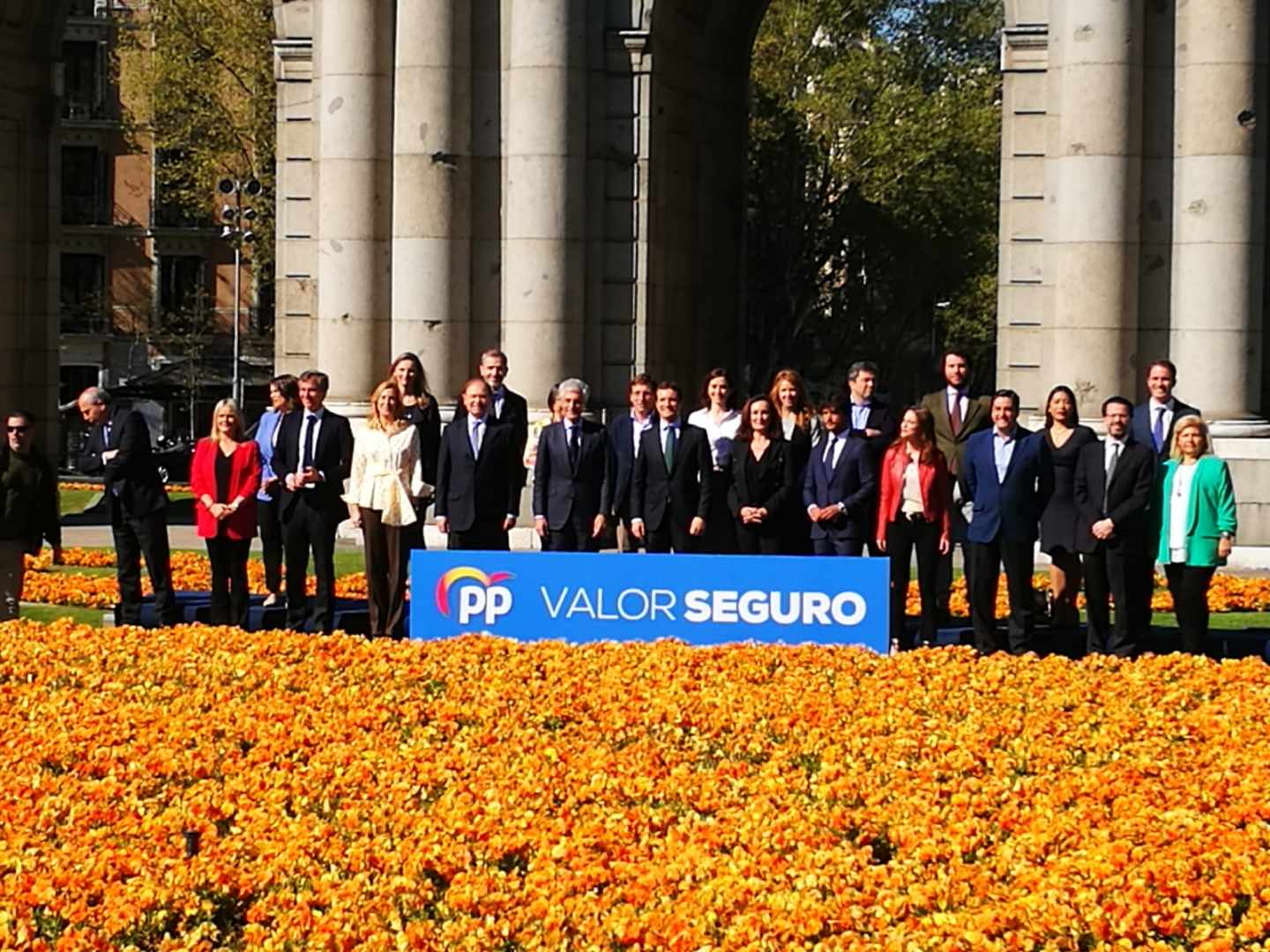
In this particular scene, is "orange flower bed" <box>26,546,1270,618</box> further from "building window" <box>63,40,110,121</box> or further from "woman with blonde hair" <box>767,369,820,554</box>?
"building window" <box>63,40,110,121</box>

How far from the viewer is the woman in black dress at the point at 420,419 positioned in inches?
743

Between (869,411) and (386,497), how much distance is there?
154 inches

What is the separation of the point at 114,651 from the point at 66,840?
5.40m

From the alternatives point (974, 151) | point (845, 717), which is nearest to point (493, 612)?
point (845, 717)

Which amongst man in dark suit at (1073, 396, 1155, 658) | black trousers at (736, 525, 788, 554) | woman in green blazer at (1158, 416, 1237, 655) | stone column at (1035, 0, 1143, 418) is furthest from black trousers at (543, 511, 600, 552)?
stone column at (1035, 0, 1143, 418)

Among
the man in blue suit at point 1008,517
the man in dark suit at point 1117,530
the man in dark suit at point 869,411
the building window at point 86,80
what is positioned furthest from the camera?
the building window at point 86,80

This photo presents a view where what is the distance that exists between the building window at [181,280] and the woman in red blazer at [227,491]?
184ft

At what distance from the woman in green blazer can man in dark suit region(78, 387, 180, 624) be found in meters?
7.97

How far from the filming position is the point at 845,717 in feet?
44.3

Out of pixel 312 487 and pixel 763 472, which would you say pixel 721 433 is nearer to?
pixel 763 472

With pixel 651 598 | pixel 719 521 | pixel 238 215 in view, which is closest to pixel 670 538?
pixel 719 521

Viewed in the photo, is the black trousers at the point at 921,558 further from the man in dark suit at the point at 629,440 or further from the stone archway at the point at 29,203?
the stone archway at the point at 29,203

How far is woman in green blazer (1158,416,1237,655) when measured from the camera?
56.3ft

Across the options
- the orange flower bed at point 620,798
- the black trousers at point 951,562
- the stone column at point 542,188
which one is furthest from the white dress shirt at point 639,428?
the stone column at point 542,188
